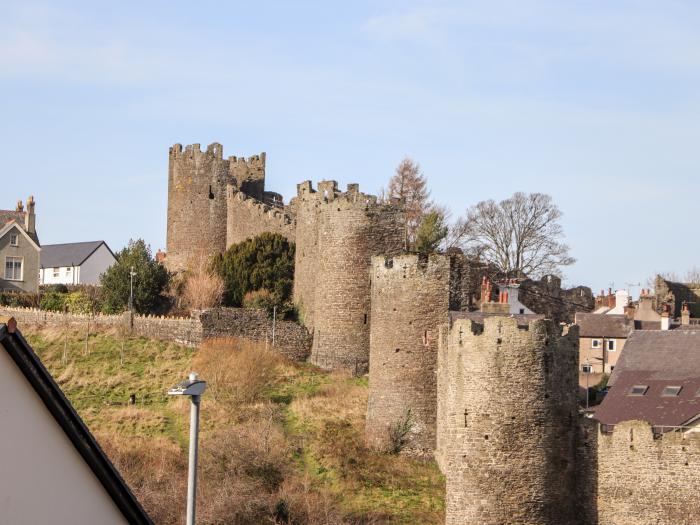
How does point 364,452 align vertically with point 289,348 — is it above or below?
below

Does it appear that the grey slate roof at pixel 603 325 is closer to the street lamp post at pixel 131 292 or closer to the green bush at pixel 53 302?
the street lamp post at pixel 131 292

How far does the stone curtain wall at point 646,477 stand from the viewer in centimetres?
2795

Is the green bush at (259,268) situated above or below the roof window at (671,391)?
above

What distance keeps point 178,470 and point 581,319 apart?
20659 millimetres

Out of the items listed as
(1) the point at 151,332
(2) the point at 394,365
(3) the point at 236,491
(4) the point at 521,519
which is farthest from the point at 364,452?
(1) the point at 151,332

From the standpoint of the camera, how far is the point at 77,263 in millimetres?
69750

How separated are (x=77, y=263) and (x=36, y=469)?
2422 inches

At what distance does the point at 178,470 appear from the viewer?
3550 cm

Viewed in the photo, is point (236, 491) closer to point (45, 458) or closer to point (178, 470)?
point (178, 470)

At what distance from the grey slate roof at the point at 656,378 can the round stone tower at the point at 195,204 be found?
2429 centimetres

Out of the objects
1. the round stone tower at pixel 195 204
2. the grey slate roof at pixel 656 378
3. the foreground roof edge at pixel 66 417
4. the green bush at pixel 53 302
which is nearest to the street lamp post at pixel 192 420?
the foreground roof edge at pixel 66 417

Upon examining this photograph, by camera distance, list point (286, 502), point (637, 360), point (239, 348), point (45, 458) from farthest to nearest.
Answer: point (239, 348) < point (637, 360) < point (286, 502) < point (45, 458)

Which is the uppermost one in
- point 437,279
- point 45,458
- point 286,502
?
point 437,279

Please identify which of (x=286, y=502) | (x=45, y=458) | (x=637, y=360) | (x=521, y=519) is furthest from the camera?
(x=637, y=360)
